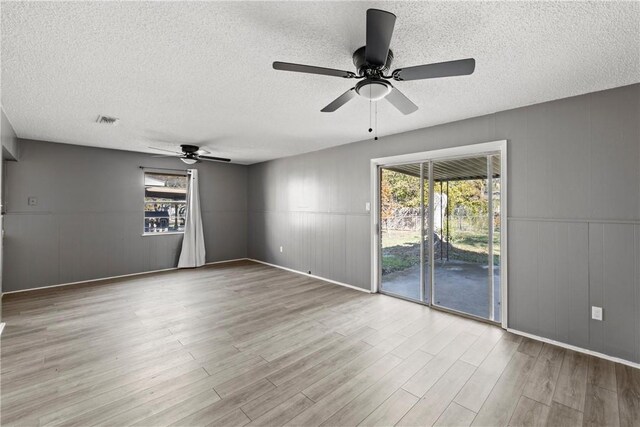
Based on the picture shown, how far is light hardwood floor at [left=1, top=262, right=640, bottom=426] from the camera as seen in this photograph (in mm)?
1880

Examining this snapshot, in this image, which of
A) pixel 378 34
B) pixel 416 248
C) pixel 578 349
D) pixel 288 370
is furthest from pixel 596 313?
pixel 378 34

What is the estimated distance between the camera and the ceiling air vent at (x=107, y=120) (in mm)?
3519

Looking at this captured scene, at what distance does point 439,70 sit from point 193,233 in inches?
236

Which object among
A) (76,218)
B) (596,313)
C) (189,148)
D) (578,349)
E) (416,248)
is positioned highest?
(189,148)

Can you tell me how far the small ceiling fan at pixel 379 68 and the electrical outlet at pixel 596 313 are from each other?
2627mm

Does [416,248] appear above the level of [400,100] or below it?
below

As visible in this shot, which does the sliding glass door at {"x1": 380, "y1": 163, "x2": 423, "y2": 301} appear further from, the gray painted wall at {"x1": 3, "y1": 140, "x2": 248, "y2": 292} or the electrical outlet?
the gray painted wall at {"x1": 3, "y1": 140, "x2": 248, "y2": 292}

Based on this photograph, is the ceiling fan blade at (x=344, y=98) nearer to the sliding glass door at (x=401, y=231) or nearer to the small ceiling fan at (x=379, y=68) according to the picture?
the small ceiling fan at (x=379, y=68)

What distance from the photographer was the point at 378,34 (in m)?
1.51

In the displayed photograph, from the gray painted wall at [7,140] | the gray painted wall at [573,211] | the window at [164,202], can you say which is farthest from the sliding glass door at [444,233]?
the gray painted wall at [7,140]

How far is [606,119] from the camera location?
103 inches

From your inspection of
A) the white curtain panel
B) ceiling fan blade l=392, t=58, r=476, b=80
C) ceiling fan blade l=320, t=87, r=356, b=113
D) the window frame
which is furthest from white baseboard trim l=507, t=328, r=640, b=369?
the window frame

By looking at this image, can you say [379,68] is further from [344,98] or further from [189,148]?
[189,148]

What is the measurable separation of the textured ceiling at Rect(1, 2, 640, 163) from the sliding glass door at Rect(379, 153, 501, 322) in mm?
784
